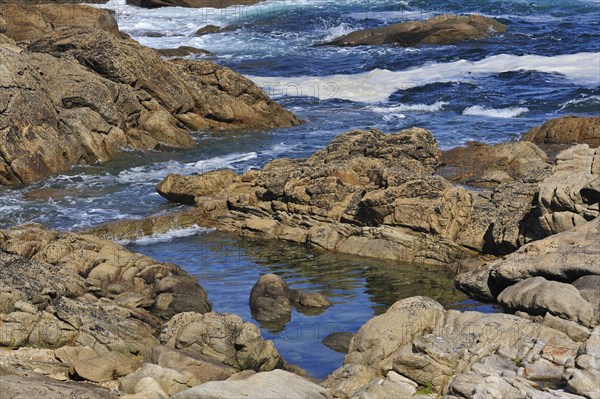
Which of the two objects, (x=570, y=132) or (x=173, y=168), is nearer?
(x=570, y=132)

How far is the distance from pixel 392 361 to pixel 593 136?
16.7 metres

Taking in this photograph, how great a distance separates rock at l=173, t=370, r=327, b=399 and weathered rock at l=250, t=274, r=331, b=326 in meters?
4.61

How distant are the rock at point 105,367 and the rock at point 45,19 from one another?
91.5 ft

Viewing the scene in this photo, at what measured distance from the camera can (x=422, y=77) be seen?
41938mm

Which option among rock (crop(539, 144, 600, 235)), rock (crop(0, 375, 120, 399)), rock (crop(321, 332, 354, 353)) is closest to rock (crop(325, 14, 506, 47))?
rock (crop(539, 144, 600, 235))

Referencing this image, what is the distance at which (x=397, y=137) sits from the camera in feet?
76.4

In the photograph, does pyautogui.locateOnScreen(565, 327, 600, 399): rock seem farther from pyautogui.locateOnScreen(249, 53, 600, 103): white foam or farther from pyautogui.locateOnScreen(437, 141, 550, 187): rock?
pyautogui.locateOnScreen(249, 53, 600, 103): white foam

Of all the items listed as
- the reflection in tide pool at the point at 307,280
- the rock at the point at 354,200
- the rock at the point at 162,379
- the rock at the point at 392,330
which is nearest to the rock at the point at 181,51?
the rock at the point at 354,200

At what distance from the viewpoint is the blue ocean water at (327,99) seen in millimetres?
18969

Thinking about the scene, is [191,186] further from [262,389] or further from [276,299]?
[262,389]

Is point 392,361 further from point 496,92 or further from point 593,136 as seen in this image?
point 496,92

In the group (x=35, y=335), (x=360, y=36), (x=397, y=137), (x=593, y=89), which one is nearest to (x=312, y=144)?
(x=397, y=137)

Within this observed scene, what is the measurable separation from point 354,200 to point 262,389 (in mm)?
10917

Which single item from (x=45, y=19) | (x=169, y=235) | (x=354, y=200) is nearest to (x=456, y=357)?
(x=354, y=200)
